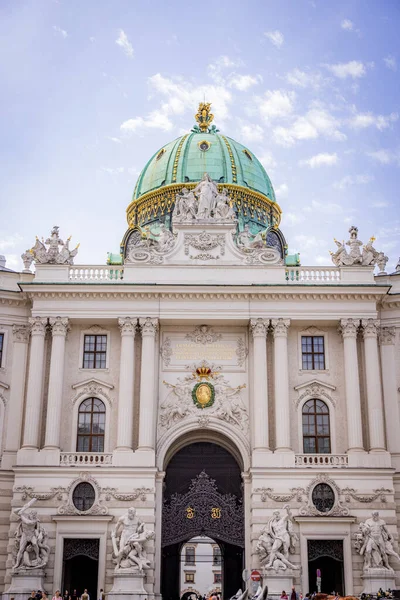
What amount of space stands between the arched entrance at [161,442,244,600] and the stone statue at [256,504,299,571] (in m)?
2.30

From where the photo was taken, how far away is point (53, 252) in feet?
131

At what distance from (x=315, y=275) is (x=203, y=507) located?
12.5 metres

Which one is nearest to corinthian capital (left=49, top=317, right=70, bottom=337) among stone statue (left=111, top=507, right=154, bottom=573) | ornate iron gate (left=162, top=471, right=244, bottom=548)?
stone statue (left=111, top=507, right=154, bottom=573)

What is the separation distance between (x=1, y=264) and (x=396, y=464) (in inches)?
875

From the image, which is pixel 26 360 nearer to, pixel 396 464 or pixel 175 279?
pixel 175 279

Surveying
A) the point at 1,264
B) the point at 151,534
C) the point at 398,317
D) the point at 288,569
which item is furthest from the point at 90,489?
the point at 398,317

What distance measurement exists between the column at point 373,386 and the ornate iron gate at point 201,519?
717 cm

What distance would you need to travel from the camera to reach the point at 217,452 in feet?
138

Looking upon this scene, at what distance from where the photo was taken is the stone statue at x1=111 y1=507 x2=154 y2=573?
1346 inches

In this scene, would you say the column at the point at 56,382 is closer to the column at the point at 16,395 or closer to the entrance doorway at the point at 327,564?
the column at the point at 16,395

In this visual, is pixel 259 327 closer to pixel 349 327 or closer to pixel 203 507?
pixel 349 327

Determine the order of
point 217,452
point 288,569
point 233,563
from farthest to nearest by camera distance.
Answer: point 233,563
point 217,452
point 288,569

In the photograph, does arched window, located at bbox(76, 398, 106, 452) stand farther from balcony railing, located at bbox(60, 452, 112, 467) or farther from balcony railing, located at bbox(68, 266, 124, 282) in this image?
balcony railing, located at bbox(68, 266, 124, 282)

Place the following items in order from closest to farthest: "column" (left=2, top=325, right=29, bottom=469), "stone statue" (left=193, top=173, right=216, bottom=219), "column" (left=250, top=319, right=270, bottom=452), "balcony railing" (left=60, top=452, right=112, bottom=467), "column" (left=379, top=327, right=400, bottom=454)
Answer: "balcony railing" (left=60, top=452, right=112, bottom=467) < "column" (left=250, top=319, right=270, bottom=452) < "column" (left=2, top=325, right=29, bottom=469) < "column" (left=379, top=327, right=400, bottom=454) < "stone statue" (left=193, top=173, right=216, bottom=219)
